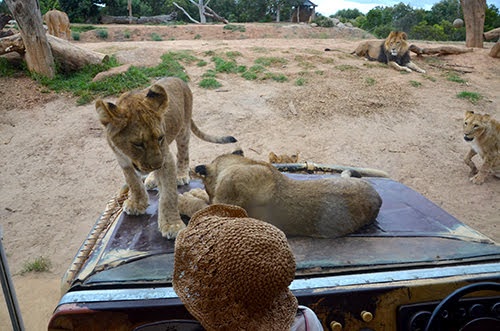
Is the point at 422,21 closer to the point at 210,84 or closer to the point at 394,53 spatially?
the point at 394,53

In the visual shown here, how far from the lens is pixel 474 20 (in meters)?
14.5

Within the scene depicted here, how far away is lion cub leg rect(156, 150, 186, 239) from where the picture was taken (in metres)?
2.79

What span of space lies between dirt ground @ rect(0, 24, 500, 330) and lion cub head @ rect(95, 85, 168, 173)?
7.85ft

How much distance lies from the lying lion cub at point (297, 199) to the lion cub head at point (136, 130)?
1.45 feet

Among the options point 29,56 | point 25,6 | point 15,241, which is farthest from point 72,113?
point 15,241

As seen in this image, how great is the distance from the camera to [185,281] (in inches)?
47.1

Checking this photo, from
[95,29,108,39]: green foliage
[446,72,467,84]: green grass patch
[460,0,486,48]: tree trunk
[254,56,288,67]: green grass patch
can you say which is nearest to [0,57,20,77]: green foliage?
[254,56,288,67]: green grass patch

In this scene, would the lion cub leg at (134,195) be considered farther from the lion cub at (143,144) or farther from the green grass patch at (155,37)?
the green grass patch at (155,37)

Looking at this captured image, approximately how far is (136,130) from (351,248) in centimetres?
163

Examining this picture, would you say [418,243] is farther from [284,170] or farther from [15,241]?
[15,241]

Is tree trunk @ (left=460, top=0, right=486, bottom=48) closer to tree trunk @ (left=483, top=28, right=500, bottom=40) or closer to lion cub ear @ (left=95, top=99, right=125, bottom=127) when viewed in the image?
tree trunk @ (left=483, top=28, right=500, bottom=40)

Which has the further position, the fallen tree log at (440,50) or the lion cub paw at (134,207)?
the fallen tree log at (440,50)

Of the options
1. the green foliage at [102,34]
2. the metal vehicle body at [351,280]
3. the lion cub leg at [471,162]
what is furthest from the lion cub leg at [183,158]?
the green foliage at [102,34]

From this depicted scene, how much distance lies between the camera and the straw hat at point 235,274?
112 cm
